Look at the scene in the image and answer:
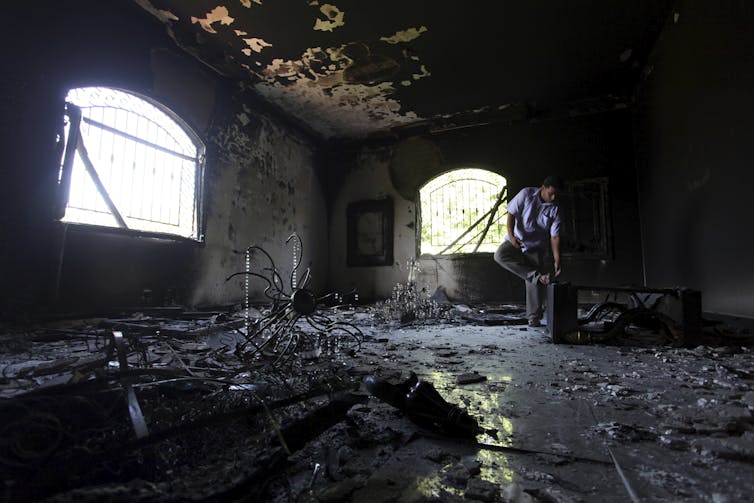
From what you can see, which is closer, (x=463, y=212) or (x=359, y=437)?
Result: (x=359, y=437)

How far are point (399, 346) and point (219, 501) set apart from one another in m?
2.18

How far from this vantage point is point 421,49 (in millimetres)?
4996

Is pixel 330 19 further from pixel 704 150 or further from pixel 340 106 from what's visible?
pixel 704 150

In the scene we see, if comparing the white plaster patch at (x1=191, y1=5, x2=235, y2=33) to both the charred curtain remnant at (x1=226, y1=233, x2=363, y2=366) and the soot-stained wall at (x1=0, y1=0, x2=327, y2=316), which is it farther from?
the charred curtain remnant at (x1=226, y1=233, x2=363, y2=366)

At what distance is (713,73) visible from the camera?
3.27 metres

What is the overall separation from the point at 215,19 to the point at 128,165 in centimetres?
208

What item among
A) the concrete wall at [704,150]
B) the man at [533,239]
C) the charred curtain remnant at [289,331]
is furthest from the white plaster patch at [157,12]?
the concrete wall at [704,150]

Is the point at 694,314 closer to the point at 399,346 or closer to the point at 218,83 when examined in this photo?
the point at 399,346

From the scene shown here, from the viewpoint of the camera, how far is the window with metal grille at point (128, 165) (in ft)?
12.1

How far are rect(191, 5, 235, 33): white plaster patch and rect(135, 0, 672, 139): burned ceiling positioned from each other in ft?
0.04

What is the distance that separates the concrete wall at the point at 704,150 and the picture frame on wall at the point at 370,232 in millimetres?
4377

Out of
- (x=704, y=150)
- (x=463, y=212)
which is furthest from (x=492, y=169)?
(x=704, y=150)

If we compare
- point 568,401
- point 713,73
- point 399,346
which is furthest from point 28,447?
point 713,73

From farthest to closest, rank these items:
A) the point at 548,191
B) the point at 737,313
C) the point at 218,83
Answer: the point at 218,83 → the point at 548,191 → the point at 737,313
